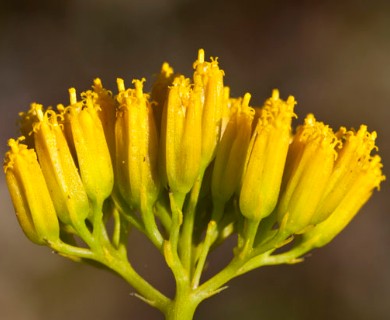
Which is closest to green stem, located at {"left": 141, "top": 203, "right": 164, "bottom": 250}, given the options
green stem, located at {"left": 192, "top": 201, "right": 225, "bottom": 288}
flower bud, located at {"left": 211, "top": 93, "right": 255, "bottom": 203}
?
green stem, located at {"left": 192, "top": 201, "right": 225, "bottom": 288}

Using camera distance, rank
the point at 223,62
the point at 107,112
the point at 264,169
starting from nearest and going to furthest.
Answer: the point at 264,169, the point at 107,112, the point at 223,62

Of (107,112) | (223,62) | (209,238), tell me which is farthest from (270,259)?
(223,62)

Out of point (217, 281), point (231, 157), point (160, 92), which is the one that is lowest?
point (217, 281)

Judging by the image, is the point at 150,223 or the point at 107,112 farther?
the point at 107,112

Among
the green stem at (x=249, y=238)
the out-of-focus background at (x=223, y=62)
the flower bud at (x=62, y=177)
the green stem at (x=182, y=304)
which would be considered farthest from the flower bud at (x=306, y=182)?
the out-of-focus background at (x=223, y=62)

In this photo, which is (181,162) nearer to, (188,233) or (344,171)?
(188,233)

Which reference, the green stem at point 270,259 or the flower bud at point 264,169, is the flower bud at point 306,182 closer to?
the flower bud at point 264,169
